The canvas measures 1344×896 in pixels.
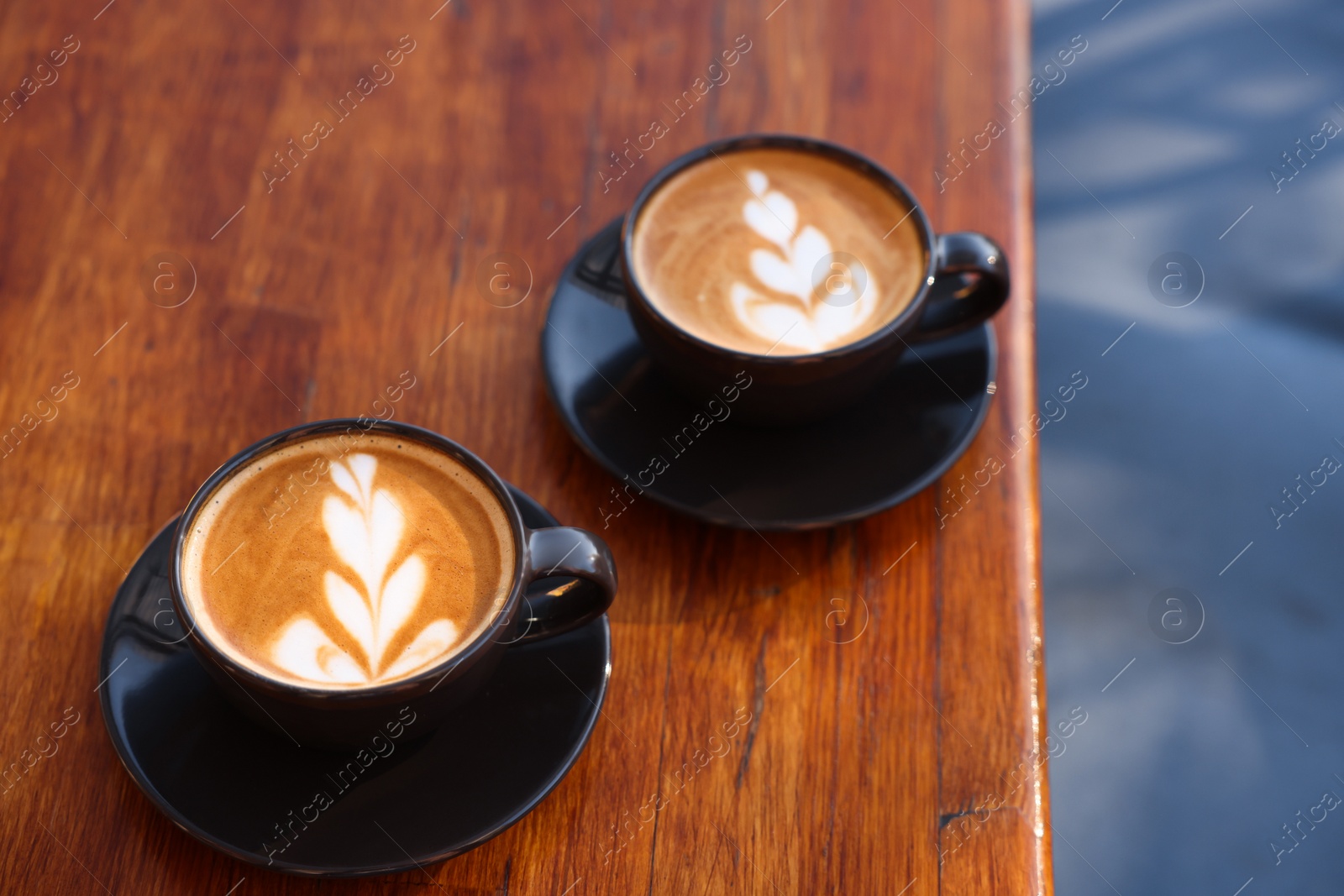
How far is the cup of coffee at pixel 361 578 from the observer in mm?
757

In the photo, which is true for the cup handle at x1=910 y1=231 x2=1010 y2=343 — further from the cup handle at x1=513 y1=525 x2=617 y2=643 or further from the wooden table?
the cup handle at x1=513 y1=525 x2=617 y2=643

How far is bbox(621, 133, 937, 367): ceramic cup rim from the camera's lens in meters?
0.92

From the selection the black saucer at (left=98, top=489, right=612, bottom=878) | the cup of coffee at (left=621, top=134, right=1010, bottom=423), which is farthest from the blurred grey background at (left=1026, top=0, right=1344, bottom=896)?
the black saucer at (left=98, top=489, right=612, bottom=878)

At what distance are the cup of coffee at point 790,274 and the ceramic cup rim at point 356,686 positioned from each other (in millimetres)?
215

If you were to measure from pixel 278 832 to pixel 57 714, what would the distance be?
23 cm

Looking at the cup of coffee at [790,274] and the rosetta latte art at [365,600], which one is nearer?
the rosetta latte art at [365,600]

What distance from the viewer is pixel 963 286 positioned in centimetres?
108

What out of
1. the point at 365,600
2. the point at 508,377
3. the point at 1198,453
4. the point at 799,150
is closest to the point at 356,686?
the point at 365,600

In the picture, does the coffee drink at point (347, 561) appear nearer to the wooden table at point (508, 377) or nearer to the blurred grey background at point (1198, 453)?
the wooden table at point (508, 377)

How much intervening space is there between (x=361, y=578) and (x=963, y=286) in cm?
61

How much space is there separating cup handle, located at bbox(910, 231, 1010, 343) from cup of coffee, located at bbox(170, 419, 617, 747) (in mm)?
408

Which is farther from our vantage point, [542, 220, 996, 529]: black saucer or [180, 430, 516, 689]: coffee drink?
[542, 220, 996, 529]: black saucer

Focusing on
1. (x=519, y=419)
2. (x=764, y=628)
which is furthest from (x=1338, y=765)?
(x=519, y=419)

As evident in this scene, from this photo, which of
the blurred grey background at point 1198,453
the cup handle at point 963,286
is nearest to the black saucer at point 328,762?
the cup handle at point 963,286
